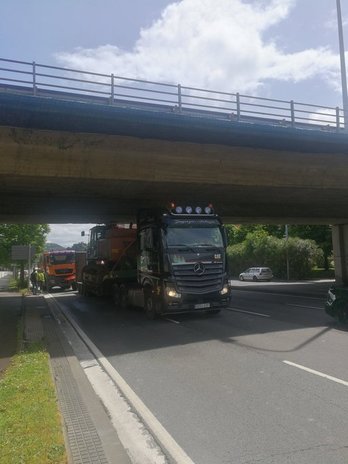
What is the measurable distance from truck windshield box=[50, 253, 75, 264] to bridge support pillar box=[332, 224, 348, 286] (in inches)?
834

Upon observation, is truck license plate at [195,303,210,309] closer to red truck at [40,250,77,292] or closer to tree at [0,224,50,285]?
red truck at [40,250,77,292]

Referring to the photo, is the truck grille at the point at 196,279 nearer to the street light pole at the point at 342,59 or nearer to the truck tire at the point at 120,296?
the truck tire at the point at 120,296

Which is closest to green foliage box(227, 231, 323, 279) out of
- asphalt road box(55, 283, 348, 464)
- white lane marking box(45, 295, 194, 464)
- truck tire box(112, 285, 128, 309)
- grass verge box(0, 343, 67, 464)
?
truck tire box(112, 285, 128, 309)

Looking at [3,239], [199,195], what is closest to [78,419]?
[199,195]

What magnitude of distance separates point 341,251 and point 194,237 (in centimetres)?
2407

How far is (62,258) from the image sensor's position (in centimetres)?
3803

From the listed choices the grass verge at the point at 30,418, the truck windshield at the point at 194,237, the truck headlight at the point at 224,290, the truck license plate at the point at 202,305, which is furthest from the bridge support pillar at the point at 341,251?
the grass verge at the point at 30,418

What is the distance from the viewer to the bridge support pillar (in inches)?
1348

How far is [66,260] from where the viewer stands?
125ft

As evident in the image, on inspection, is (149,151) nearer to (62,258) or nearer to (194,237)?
(194,237)

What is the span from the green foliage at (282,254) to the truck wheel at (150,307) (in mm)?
36715

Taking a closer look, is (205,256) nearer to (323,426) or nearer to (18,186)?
(18,186)

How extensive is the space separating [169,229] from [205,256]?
1.37 metres

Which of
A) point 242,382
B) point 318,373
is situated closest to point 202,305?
point 318,373
